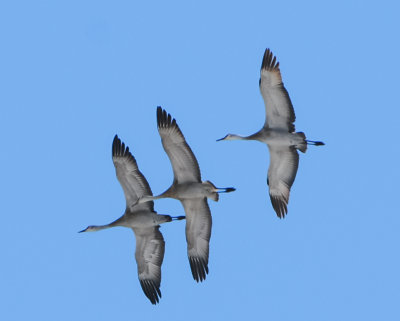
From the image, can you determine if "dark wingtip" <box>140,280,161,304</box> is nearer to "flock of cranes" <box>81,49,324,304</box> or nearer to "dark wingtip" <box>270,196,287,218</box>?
"flock of cranes" <box>81,49,324,304</box>

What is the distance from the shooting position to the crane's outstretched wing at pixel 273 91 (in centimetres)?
4084

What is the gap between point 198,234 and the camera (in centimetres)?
4147

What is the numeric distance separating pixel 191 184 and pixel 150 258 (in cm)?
Result: 360

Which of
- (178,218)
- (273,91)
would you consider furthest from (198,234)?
(273,91)

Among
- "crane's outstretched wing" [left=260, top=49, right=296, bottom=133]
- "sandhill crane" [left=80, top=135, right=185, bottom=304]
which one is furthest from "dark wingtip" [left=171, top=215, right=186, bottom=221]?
"crane's outstretched wing" [left=260, top=49, right=296, bottom=133]

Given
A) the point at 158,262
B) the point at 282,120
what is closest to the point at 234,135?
the point at 282,120

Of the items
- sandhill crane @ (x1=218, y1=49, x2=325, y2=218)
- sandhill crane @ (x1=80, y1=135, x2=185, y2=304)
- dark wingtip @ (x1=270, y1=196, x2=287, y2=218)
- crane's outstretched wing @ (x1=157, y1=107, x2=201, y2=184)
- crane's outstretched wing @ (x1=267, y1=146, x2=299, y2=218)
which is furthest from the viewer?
dark wingtip @ (x1=270, y1=196, x2=287, y2=218)

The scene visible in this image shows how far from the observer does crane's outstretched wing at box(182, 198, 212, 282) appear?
41188mm

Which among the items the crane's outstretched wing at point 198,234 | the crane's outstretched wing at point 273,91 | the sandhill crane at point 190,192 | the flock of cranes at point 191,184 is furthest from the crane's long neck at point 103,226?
the crane's outstretched wing at point 273,91

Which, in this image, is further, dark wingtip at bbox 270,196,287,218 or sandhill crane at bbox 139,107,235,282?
dark wingtip at bbox 270,196,287,218

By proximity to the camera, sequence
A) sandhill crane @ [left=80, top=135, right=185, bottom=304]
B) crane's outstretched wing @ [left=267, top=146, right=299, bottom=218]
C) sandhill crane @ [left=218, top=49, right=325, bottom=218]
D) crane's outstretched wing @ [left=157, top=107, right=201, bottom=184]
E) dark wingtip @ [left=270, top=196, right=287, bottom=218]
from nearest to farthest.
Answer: crane's outstretched wing @ [left=157, top=107, right=201, bottom=184] → sandhill crane @ [left=218, top=49, right=325, bottom=218] → sandhill crane @ [left=80, top=135, right=185, bottom=304] → crane's outstretched wing @ [left=267, top=146, right=299, bottom=218] → dark wingtip @ [left=270, top=196, right=287, bottom=218]

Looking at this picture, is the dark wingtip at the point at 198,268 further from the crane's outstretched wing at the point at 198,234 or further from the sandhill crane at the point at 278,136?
the sandhill crane at the point at 278,136

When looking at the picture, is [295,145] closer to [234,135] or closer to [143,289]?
[234,135]

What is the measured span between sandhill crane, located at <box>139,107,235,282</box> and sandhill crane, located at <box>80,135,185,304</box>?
0.62 meters
